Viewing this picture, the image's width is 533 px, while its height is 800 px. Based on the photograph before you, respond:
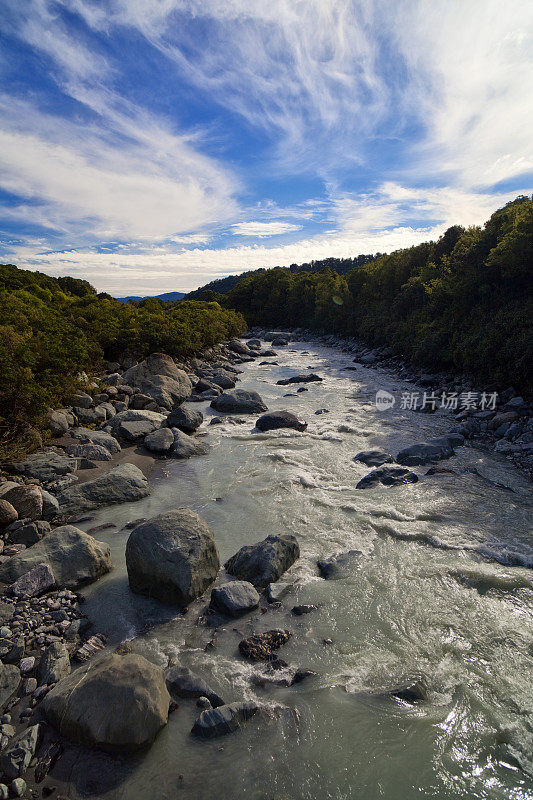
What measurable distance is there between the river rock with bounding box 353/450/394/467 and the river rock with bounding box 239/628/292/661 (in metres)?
6.12

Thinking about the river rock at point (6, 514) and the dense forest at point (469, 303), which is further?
the dense forest at point (469, 303)

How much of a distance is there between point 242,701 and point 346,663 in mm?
1282

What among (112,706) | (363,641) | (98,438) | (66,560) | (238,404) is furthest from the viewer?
(238,404)

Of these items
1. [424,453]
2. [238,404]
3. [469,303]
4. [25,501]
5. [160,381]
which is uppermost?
[469,303]

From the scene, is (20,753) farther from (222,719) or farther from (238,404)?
(238,404)

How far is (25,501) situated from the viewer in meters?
7.04

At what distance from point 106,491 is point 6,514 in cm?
185

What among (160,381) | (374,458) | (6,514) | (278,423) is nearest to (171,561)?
(6,514)

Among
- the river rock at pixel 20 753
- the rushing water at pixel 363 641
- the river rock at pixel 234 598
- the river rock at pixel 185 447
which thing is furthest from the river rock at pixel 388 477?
the river rock at pixel 20 753

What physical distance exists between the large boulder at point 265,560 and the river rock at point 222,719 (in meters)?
1.91

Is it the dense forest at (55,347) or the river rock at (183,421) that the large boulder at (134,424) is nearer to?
the river rock at (183,421)

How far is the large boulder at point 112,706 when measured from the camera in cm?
348

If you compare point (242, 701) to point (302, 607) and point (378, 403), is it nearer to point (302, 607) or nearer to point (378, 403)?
point (302, 607)

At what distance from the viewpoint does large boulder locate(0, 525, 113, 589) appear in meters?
5.50
